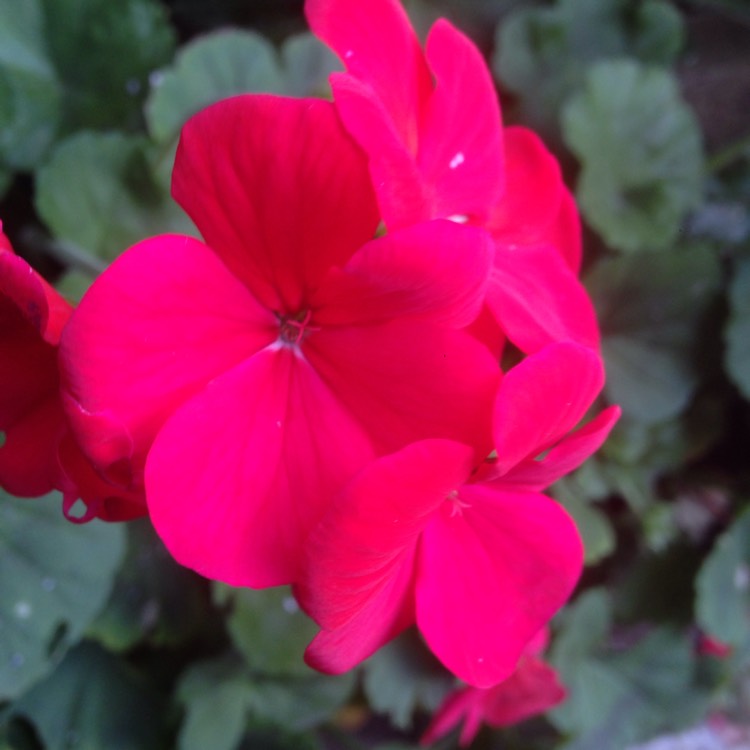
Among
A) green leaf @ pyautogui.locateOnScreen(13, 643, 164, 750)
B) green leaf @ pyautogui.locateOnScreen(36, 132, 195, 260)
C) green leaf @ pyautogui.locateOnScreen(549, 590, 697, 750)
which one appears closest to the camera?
green leaf @ pyautogui.locateOnScreen(36, 132, 195, 260)

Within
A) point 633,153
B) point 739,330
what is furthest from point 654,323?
point 633,153

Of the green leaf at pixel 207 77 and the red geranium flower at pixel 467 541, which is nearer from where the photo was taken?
the red geranium flower at pixel 467 541

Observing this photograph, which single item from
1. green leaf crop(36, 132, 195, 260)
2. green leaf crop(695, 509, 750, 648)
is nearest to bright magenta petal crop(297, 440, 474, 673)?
green leaf crop(36, 132, 195, 260)

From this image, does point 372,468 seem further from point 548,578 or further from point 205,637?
point 205,637

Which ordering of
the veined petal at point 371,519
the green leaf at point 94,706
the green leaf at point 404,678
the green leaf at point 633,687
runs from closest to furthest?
the veined petal at point 371,519, the green leaf at point 94,706, the green leaf at point 404,678, the green leaf at point 633,687

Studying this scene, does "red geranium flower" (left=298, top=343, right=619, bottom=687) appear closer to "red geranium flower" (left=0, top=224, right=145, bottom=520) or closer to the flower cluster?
the flower cluster

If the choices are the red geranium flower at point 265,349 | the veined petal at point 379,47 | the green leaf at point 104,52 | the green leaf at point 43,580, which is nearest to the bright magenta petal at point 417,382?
the red geranium flower at point 265,349

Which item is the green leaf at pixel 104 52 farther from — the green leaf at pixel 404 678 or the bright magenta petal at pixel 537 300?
the green leaf at pixel 404 678

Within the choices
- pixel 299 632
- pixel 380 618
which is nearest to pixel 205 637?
pixel 299 632
